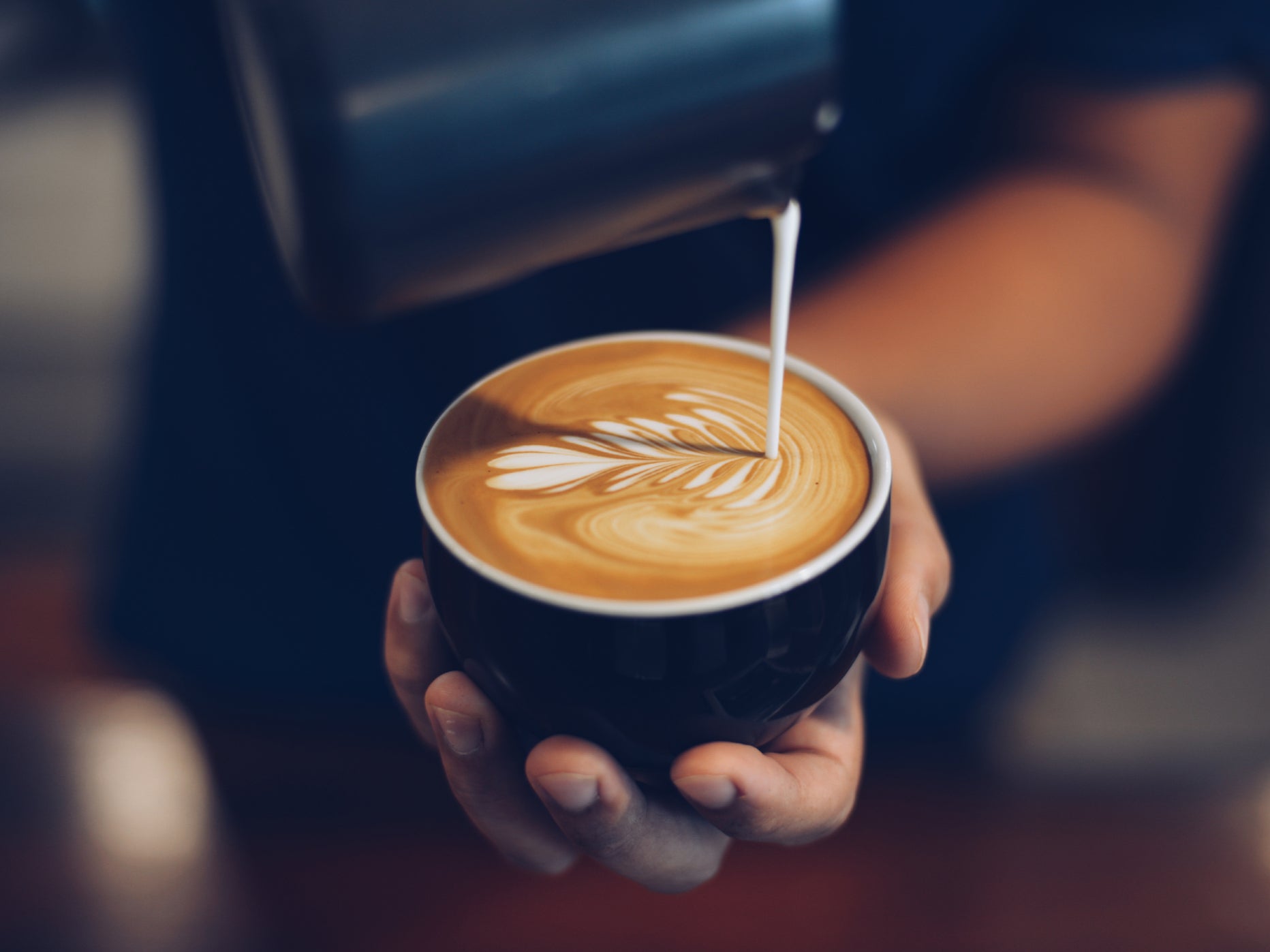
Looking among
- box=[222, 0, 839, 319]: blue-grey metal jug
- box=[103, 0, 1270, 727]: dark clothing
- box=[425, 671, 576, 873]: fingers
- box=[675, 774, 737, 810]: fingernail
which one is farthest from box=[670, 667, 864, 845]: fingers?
box=[103, 0, 1270, 727]: dark clothing

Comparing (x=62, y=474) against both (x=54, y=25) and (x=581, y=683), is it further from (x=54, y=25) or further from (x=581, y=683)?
(x=581, y=683)

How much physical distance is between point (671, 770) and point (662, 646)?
105mm

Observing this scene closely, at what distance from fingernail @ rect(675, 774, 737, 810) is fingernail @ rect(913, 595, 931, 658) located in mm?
133

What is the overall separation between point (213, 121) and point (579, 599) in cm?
62

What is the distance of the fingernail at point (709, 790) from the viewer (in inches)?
19.3

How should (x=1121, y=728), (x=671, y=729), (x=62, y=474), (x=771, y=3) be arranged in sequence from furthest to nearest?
1. (x=62, y=474)
2. (x=1121, y=728)
3. (x=671, y=729)
4. (x=771, y=3)

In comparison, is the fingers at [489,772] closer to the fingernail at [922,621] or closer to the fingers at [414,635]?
the fingers at [414,635]

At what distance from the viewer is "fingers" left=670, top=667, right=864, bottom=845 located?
494 mm

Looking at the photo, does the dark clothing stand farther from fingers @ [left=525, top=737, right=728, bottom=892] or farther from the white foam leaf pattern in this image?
fingers @ [left=525, top=737, right=728, bottom=892]

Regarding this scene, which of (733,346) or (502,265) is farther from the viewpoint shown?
(733,346)

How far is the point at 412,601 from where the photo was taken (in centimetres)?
57

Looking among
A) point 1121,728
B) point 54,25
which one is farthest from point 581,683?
point 54,25

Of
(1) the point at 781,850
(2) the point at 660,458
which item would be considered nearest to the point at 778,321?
(2) the point at 660,458

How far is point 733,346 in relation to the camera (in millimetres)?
663
